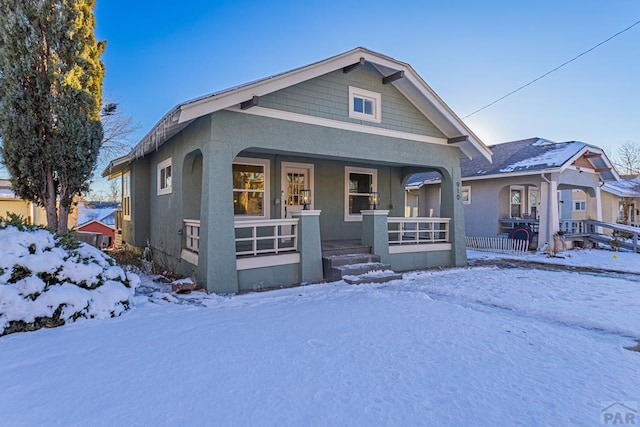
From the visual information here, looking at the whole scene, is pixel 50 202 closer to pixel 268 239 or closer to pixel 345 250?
pixel 268 239

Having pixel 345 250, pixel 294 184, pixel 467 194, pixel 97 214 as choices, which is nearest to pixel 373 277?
pixel 345 250

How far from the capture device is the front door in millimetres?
9023

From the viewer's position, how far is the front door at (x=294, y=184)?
902cm

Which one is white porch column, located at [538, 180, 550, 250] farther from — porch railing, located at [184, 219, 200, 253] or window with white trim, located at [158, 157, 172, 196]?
window with white trim, located at [158, 157, 172, 196]

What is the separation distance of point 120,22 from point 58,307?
14.0m

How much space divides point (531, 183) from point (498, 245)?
274 cm

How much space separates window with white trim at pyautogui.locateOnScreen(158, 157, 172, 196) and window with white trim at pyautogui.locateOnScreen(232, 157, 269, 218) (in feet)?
6.10

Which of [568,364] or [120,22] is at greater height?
[120,22]

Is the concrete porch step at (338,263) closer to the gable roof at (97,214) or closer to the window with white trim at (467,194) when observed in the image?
the window with white trim at (467,194)

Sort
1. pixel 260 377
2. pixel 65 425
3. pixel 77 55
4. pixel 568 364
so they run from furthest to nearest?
pixel 77 55 < pixel 568 364 < pixel 260 377 < pixel 65 425

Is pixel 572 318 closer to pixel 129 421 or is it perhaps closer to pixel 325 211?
pixel 129 421

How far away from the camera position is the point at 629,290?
652cm

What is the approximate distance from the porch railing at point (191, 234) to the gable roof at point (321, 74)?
6.59ft

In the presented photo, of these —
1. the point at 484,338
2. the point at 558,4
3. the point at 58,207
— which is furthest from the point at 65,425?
the point at 558,4
